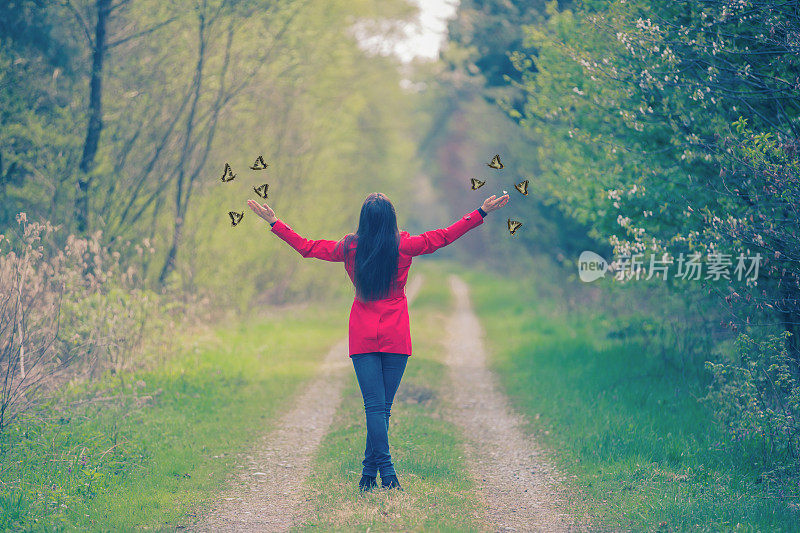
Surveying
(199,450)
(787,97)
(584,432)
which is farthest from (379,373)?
(787,97)

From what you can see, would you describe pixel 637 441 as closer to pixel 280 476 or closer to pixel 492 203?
pixel 492 203

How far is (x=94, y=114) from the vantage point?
10555 millimetres

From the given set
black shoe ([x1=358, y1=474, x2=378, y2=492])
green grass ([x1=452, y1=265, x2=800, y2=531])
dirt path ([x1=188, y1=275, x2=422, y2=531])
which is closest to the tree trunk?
dirt path ([x1=188, y1=275, x2=422, y2=531])

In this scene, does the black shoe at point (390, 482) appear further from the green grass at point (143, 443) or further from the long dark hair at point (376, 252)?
the green grass at point (143, 443)

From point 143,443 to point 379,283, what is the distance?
373cm

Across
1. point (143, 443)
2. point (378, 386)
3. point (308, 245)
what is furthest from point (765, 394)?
point (143, 443)

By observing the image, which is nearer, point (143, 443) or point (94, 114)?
point (143, 443)

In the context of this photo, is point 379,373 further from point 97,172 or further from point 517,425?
point 97,172

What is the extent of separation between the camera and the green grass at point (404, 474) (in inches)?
209

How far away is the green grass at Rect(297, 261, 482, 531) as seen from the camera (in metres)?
5.30

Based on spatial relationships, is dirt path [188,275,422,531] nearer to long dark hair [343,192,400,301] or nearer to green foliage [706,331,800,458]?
long dark hair [343,192,400,301]

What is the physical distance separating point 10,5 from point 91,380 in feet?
18.0

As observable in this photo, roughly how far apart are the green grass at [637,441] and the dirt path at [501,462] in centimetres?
26

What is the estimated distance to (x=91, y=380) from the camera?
924 cm
